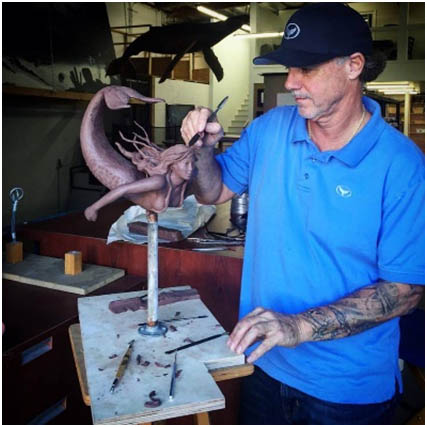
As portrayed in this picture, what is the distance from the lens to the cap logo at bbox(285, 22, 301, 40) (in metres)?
1.23

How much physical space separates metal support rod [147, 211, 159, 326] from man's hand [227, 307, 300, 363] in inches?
9.8

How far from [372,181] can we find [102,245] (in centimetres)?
141

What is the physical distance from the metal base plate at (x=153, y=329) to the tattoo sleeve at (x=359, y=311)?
343mm

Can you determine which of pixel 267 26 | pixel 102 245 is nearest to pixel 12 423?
pixel 102 245

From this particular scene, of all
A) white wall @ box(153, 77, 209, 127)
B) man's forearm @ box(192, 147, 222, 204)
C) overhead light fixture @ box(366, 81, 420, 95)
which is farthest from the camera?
overhead light fixture @ box(366, 81, 420, 95)

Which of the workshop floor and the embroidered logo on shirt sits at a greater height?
the embroidered logo on shirt

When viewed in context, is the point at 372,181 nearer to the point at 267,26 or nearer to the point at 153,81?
the point at 153,81

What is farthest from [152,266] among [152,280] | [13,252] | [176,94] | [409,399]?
[176,94]

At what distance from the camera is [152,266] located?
1258 mm

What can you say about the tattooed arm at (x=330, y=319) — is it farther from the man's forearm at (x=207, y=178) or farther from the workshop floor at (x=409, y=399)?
the workshop floor at (x=409, y=399)

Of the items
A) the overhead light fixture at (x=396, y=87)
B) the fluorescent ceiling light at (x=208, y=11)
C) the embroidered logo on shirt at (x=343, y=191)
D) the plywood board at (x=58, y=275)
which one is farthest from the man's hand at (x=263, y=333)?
the overhead light fixture at (x=396, y=87)

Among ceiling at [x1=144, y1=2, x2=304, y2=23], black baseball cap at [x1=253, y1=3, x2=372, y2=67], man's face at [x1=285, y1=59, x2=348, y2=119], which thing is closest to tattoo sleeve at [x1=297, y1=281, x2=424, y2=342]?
man's face at [x1=285, y1=59, x2=348, y2=119]

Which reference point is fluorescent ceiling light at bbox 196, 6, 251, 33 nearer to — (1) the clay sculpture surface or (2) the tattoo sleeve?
(1) the clay sculpture surface

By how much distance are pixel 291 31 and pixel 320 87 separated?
0.51 feet
